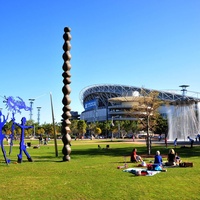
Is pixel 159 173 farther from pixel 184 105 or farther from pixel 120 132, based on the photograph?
pixel 120 132

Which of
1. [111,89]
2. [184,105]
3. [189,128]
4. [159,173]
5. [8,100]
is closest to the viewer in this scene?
[159,173]

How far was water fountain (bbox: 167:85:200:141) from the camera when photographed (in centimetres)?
6106

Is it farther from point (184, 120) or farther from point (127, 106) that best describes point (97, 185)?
point (127, 106)

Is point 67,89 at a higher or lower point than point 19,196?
higher

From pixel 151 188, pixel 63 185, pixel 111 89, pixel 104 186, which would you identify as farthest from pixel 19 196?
pixel 111 89

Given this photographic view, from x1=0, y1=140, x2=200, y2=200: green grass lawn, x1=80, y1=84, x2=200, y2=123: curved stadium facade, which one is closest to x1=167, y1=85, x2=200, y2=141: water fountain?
x1=0, y1=140, x2=200, y2=200: green grass lawn

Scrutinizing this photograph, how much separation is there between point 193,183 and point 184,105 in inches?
1940

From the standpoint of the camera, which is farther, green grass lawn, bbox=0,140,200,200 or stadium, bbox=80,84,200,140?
stadium, bbox=80,84,200,140

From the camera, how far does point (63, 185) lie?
12453 mm

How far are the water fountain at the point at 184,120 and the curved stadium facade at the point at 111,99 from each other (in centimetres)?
6791

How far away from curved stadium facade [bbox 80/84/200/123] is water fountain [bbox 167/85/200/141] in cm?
6791

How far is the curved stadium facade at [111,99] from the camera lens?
142 metres

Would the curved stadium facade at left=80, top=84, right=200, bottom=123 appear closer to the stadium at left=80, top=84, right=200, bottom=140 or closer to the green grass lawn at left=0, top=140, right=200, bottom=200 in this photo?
the stadium at left=80, top=84, right=200, bottom=140

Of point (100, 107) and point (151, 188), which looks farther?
point (100, 107)
